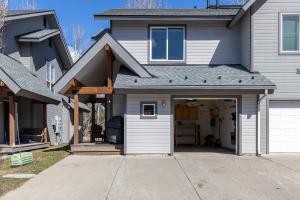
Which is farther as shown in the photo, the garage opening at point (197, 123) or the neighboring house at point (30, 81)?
the garage opening at point (197, 123)

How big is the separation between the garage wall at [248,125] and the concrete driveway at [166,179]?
2.94 ft

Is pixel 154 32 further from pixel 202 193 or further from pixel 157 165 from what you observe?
pixel 202 193

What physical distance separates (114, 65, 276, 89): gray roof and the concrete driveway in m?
2.61

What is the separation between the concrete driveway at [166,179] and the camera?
329 inches

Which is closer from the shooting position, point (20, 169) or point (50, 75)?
point (20, 169)

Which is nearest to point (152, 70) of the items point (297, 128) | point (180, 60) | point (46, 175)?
point (180, 60)

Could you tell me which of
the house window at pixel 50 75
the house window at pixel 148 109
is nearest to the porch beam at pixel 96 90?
the house window at pixel 148 109

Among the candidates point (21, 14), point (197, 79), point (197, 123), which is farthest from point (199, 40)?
point (21, 14)

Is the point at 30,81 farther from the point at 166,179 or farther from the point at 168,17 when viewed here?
the point at 166,179

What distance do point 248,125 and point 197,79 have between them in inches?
102

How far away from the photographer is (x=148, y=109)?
15.2m

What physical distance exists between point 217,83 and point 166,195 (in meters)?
7.15

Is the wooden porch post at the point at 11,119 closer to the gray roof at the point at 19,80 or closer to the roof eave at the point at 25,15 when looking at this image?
the gray roof at the point at 19,80

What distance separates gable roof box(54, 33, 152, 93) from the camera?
15.1m
